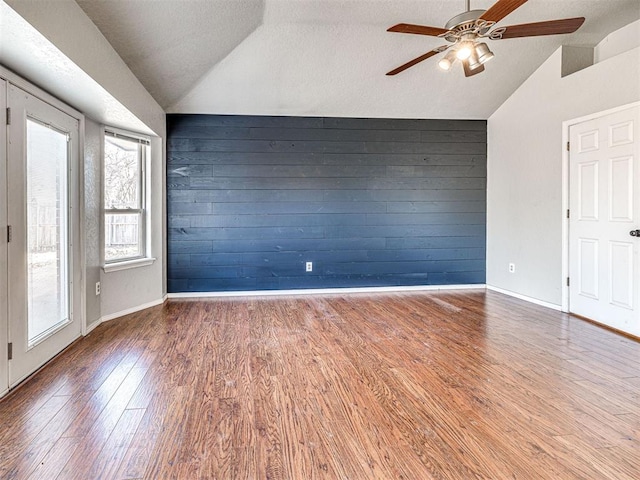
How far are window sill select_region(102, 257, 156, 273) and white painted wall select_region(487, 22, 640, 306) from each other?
4.55 meters

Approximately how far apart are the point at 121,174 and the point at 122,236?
2.27 feet

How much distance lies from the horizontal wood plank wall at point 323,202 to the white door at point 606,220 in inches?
63.1

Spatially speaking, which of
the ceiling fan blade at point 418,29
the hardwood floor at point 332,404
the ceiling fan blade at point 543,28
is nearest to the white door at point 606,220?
the hardwood floor at point 332,404

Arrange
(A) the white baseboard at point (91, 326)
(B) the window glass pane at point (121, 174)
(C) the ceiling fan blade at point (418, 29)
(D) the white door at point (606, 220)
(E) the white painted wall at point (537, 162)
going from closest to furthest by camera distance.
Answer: (C) the ceiling fan blade at point (418, 29) → (D) the white door at point (606, 220) → (A) the white baseboard at point (91, 326) → (E) the white painted wall at point (537, 162) → (B) the window glass pane at point (121, 174)

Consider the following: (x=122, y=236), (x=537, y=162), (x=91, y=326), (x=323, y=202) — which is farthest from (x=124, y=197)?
(x=537, y=162)

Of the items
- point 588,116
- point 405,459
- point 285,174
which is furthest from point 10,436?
point 588,116

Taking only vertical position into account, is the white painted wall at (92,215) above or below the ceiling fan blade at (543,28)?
below

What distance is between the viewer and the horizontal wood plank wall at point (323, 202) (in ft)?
16.2

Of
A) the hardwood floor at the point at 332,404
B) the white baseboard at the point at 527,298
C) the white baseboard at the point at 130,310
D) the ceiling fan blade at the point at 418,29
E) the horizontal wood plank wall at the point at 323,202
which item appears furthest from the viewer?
the horizontal wood plank wall at the point at 323,202

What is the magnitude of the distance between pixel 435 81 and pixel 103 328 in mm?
4602

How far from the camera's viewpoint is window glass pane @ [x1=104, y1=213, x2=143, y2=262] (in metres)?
4.07

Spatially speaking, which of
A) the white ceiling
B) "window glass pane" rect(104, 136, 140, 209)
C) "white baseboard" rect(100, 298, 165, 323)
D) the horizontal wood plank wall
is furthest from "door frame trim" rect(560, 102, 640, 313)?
"window glass pane" rect(104, 136, 140, 209)

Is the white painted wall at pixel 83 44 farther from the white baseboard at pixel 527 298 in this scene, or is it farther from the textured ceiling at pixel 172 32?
the white baseboard at pixel 527 298

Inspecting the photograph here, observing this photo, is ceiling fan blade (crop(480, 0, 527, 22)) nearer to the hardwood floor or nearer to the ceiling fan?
the ceiling fan
